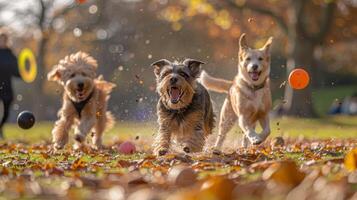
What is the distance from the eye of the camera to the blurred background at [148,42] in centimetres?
3591

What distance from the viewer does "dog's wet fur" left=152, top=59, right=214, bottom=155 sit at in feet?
27.6

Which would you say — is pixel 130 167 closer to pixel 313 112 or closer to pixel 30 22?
pixel 313 112

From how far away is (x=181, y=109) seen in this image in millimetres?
8602

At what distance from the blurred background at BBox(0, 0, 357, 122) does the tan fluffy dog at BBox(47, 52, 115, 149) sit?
17438 mm

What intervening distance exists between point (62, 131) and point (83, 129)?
0.55 m

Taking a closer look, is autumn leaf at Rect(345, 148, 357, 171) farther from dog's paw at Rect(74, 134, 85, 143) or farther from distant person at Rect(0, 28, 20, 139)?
distant person at Rect(0, 28, 20, 139)

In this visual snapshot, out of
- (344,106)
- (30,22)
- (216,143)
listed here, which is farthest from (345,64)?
(216,143)

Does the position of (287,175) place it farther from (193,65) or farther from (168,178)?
(193,65)

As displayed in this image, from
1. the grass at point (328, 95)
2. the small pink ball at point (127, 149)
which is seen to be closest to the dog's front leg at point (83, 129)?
the small pink ball at point (127, 149)

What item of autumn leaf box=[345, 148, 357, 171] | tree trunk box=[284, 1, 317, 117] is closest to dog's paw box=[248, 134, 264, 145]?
autumn leaf box=[345, 148, 357, 171]

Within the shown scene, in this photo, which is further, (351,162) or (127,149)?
(127,149)

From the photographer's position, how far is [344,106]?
1334 inches

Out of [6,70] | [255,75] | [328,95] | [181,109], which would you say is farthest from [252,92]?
[328,95]

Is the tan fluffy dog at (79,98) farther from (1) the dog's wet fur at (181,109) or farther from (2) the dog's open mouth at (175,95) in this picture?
(2) the dog's open mouth at (175,95)
